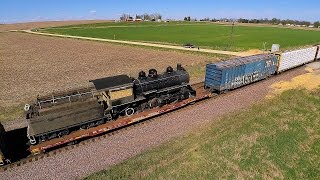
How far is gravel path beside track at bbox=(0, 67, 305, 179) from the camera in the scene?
16016 mm

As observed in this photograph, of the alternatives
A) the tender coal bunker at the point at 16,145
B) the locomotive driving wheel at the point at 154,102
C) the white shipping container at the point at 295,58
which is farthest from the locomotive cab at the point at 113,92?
the white shipping container at the point at 295,58

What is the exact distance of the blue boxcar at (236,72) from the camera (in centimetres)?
2769

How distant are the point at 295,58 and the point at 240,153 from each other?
89.0 feet

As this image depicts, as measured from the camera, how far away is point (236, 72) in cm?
2895

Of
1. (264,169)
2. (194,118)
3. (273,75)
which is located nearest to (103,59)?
(273,75)

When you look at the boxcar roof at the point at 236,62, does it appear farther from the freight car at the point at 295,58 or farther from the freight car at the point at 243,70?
the freight car at the point at 295,58

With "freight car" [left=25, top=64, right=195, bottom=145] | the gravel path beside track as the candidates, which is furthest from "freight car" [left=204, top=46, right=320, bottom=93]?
"freight car" [left=25, top=64, right=195, bottom=145]

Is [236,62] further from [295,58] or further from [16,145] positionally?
[16,145]

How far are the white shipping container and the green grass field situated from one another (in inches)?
573

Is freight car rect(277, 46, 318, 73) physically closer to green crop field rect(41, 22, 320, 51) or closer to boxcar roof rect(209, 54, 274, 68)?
boxcar roof rect(209, 54, 274, 68)

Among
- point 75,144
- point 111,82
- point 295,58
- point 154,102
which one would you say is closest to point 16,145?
point 75,144

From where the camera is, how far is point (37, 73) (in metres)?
42.1

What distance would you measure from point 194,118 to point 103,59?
1374 inches

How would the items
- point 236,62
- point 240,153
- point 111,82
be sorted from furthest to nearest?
point 236,62 < point 111,82 < point 240,153
